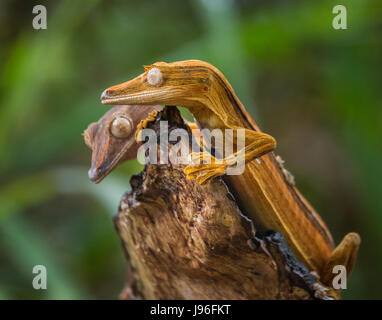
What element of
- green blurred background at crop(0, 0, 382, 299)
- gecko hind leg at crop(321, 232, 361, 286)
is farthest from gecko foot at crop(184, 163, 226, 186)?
green blurred background at crop(0, 0, 382, 299)

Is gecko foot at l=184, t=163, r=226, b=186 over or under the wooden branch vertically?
over

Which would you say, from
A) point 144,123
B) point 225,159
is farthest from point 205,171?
point 144,123

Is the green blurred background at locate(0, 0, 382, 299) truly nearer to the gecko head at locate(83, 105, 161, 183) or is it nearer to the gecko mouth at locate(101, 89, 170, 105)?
the gecko head at locate(83, 105, 161, 183)

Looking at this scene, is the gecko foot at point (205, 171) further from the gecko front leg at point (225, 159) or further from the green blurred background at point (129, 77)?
the green blurred background at point (129, 77)

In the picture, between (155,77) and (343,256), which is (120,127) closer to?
(155,77)

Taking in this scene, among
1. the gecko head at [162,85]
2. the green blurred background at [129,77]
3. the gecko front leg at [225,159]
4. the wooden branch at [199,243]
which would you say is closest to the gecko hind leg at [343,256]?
the wooden branch at [199,243]
